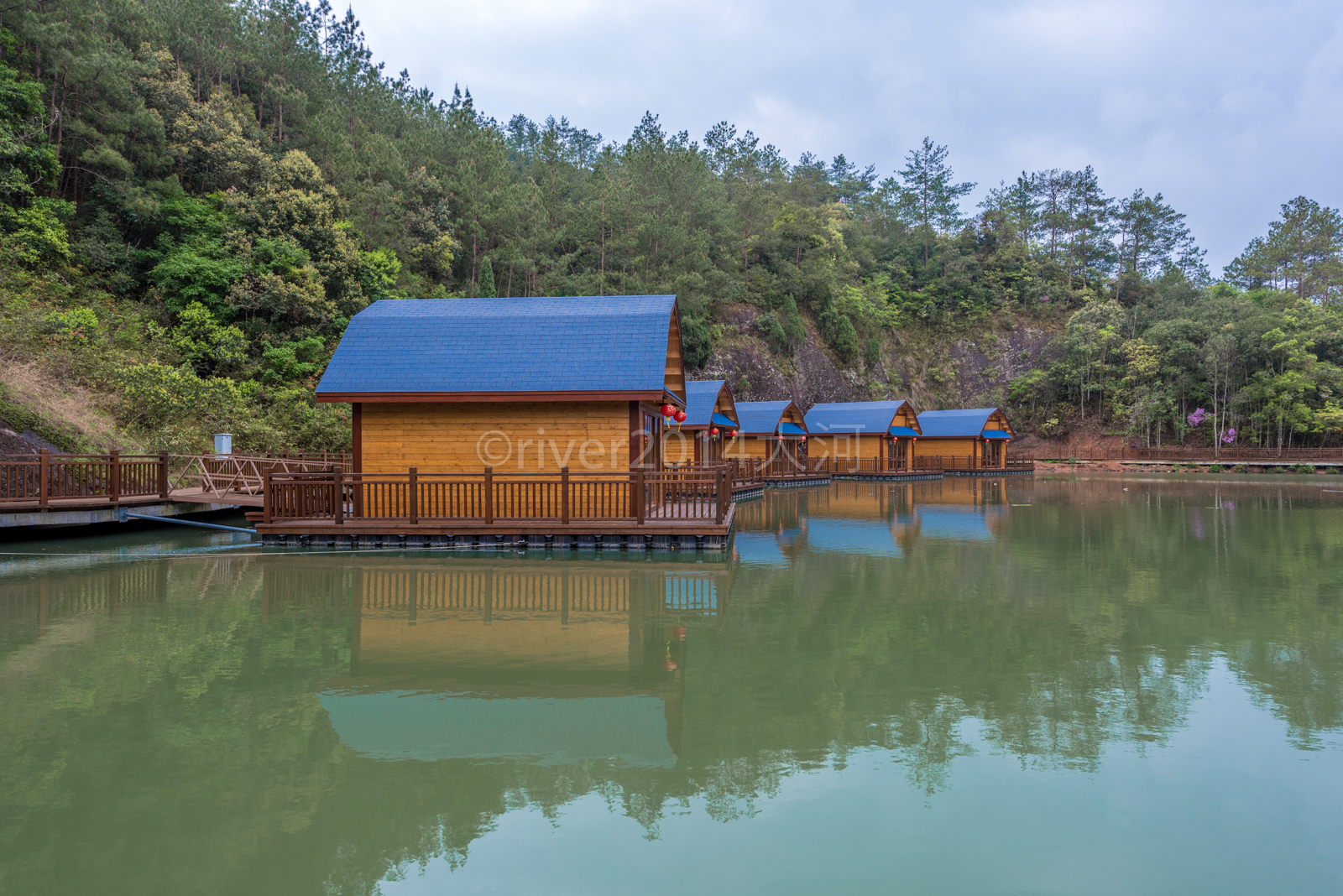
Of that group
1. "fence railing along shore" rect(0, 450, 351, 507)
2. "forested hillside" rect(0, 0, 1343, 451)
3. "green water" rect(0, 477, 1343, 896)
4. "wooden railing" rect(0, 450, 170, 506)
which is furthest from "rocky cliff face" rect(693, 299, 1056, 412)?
"green water" rect(0, 477, 1343, 896)

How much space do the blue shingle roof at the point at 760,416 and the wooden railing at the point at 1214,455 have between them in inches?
1340

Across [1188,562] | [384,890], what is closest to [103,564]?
[384,890]

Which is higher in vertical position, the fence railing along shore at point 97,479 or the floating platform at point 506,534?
the fence railing along shore at point 97,479

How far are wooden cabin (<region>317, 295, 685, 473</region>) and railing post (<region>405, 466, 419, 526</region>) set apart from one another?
25.3 inches

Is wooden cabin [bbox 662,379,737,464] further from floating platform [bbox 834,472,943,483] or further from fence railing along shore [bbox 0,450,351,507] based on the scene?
fence railing along shore [bbox 0,450,351,507]

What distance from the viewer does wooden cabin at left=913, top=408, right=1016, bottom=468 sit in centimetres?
5041

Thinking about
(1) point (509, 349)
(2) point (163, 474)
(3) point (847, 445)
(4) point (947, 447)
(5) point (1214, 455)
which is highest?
(1) point (509, 349)

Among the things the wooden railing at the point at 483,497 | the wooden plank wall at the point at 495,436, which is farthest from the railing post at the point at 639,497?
the wooden plank wall at the point at 495,436

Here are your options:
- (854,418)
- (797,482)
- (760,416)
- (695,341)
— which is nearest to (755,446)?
(760,416)

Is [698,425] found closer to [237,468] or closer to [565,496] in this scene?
[565,496]

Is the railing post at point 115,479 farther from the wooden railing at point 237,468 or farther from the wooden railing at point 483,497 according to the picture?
the wooden railing at point 483,497

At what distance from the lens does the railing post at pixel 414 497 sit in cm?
1454

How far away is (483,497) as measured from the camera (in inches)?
615

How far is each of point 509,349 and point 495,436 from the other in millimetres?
1954
